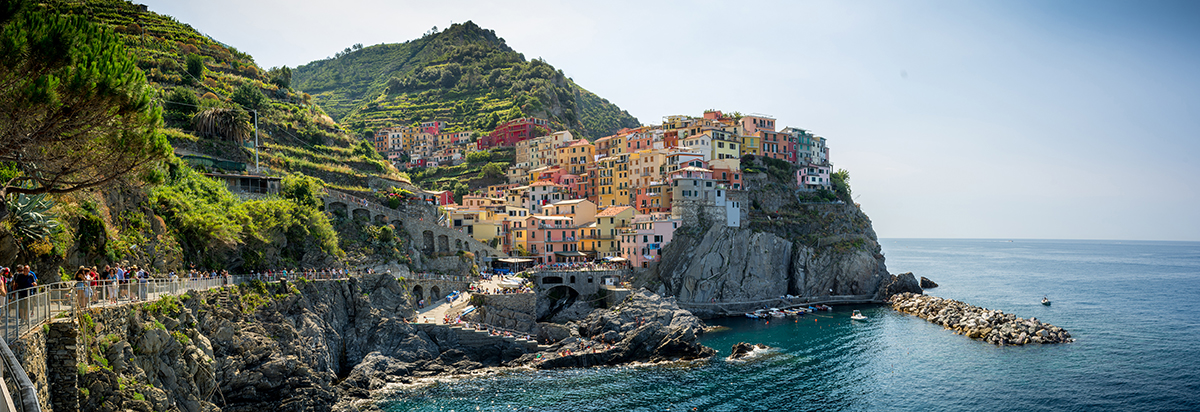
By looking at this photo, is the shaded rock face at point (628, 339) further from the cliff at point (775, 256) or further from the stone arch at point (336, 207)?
the stone arch at point (336, 207)

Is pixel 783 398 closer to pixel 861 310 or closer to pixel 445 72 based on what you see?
pixel 861 310

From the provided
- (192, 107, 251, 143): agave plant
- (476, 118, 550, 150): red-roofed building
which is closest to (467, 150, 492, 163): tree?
(476, 118, 550, 150): red-roofed building

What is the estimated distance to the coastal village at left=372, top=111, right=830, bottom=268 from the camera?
78625 millimetres

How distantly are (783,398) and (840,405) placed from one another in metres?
3.19

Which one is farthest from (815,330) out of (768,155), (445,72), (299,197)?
(445,72)

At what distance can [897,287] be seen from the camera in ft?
277

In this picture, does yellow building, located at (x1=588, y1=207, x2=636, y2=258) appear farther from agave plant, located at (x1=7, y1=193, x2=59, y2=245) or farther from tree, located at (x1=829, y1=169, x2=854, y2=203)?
agave plant, located at (x1=7, y1=193, x2=59, y2=245)

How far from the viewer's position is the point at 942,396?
4359 cm

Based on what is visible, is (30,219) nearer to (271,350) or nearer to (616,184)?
(271,350)

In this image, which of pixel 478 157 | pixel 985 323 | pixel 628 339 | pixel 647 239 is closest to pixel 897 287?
pixel 985 323

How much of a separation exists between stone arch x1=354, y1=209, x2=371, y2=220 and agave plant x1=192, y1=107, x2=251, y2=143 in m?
12.1

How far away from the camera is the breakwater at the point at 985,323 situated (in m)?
58.8

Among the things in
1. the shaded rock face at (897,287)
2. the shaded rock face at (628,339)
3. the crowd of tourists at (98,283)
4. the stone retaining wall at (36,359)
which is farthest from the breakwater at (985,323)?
the stone retaining wall at (36,359)

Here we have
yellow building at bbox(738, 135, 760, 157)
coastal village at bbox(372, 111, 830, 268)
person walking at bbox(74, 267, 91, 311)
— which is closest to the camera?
person walking at bbox(74, 267, 91, 311)
